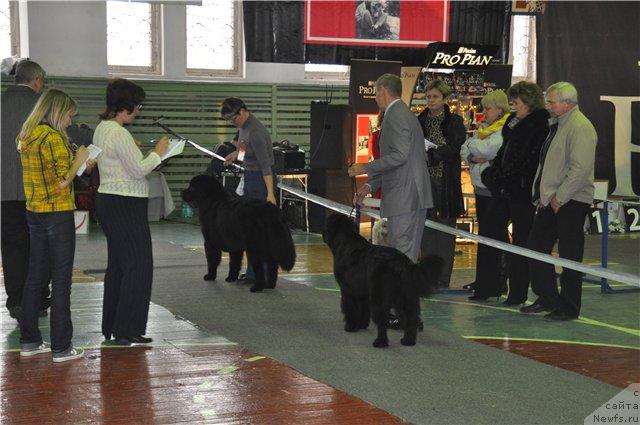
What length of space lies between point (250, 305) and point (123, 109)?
2.04m

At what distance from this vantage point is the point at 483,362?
17.6 feet

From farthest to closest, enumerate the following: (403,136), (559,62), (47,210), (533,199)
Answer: (559,62) < (533,199) < (403,136) < (47,210)

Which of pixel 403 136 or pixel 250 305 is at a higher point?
pixel 403 136

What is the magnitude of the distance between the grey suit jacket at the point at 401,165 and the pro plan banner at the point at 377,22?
26.6 feet

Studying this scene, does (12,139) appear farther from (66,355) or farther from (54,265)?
(66,355)

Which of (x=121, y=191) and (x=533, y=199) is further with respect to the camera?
(x=533, y=199)

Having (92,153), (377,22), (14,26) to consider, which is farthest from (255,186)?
(14,26)

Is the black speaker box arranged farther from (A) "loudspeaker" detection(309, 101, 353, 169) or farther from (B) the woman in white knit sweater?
(B) the woman in white knit sweater

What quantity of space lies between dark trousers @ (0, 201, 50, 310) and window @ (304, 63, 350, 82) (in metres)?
10.4

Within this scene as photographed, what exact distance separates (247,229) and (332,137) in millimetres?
5764

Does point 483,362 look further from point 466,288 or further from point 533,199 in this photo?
point 466,288

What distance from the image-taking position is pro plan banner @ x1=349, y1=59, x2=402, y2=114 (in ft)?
43.0

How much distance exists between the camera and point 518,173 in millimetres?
7012

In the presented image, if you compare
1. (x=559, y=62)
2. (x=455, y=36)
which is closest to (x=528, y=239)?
(x=559, y=62)
